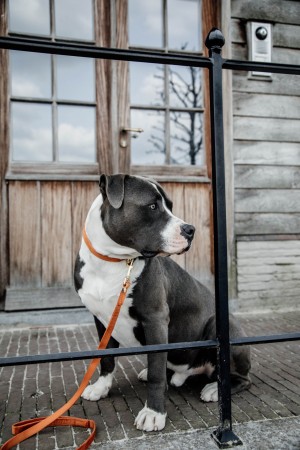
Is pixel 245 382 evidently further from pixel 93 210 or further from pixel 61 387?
pixel 93 210

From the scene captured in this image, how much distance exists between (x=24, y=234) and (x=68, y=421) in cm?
249

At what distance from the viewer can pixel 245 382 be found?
2.55 metres

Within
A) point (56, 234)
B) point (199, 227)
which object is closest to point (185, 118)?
point (199, 227)

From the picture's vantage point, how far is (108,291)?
2242 mm

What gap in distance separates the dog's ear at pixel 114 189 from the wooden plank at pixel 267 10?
3.33 m

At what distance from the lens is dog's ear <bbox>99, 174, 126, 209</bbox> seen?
219 cm

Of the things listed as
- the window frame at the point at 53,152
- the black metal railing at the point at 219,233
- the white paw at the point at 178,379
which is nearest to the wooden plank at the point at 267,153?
the window frame at the point at 53,152

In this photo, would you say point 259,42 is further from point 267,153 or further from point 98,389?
point 98,389

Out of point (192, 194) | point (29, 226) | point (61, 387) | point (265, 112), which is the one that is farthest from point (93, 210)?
point (265, 112)

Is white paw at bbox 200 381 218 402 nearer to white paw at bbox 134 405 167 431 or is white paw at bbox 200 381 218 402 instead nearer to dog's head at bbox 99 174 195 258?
white paw at bbox 134 405 167 431

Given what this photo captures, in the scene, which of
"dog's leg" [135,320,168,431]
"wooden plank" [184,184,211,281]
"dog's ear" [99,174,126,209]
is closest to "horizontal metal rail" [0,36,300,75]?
"dog's ear" [99,174,126,209]

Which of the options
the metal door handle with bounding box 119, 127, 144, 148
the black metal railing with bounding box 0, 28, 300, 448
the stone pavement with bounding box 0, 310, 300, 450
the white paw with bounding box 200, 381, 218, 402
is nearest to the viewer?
the black metal railing with bounding box 0, 28, 300, 448

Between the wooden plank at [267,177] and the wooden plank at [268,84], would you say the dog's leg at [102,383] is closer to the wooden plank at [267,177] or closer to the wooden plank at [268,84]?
the wooden plank at [267,177]

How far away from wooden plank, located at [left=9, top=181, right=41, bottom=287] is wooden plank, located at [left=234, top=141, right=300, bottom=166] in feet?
7.23
